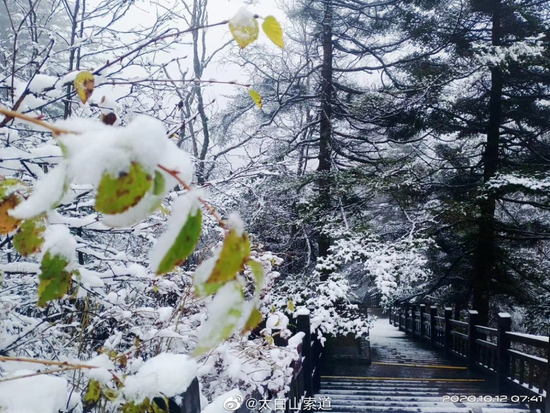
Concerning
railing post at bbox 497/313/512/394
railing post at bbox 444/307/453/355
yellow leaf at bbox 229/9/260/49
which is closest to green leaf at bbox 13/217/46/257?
yellow leaf at bbox 229/9/260/49

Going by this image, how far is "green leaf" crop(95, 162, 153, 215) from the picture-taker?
13.9 inches

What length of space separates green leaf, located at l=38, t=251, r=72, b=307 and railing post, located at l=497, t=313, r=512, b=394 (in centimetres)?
574

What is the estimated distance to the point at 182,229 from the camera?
372 millimetres

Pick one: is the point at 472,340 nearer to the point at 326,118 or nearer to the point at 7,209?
the point at 326,118

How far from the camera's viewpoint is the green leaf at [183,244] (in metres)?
0.37

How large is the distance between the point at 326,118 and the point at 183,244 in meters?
8.22

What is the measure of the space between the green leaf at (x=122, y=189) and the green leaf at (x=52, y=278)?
1.08ft

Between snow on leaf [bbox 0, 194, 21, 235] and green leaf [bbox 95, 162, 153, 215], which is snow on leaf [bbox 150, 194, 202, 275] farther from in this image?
snow on leaf [bbox 0, 194, 21, 235]

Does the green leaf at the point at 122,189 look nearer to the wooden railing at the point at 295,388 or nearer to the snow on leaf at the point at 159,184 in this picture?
the snow on leaf at the point at 159,184

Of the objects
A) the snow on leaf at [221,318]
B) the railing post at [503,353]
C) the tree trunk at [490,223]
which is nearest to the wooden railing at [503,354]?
the railing post at [503,353]

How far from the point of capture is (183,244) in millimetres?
374

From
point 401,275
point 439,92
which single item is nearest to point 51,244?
point 401,275

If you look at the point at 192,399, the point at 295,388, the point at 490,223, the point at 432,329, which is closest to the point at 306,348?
the point at 295,388

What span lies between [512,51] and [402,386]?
638 centimetres
